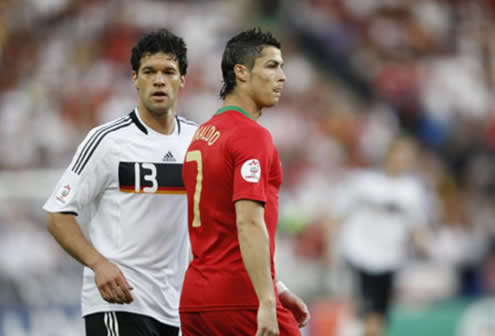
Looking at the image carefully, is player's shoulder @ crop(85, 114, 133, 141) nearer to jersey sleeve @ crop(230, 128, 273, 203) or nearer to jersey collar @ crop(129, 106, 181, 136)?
jersey collar @ crop(129, 106, 181, 136)

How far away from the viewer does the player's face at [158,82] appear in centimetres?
426

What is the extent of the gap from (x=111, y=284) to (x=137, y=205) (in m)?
0.46

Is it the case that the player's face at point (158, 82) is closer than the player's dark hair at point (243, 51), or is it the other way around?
the player's dark hair at point (243, 51)

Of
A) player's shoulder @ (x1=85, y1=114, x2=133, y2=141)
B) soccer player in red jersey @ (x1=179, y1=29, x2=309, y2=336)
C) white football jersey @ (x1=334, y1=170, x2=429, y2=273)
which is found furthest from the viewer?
white football jersey @ (x1=334, y1=170, x2=429, y2=273)

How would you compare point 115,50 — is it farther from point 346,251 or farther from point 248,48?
point 248,48

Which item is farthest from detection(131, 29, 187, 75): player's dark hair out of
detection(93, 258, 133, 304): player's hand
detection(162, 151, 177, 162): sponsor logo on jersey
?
detection(93, 258, 133, 304): player's hand

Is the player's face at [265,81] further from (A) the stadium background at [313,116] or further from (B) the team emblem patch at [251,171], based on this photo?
(A) the stadium background at [313,116]

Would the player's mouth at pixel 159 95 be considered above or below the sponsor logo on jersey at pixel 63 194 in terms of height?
above

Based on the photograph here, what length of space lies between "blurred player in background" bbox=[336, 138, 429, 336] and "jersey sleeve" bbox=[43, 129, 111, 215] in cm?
473

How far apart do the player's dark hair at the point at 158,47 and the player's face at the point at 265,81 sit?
2.69 ft

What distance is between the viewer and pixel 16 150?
42.3 feet

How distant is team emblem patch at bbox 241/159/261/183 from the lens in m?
3.32

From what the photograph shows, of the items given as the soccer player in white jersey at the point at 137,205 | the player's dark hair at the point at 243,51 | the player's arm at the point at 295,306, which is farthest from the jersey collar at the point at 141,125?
the player's arm at the point at 295,306

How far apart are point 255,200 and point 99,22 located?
39.7ft
